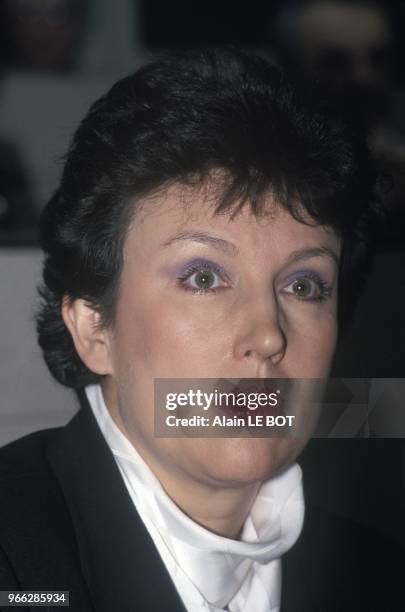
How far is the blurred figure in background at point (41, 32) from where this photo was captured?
2.27 meters

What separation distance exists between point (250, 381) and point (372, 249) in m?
0.27

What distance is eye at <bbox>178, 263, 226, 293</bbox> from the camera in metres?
0.75

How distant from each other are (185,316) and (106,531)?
0.69ft

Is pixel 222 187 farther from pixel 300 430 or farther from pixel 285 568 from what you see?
pixel 285 568

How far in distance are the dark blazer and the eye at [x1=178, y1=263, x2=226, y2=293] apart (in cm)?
19

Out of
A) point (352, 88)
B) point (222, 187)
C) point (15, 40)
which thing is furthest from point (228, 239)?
point (15, 40)

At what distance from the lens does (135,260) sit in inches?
30.7

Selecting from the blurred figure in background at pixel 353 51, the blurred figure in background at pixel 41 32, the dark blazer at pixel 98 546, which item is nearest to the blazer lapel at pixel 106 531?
the dark blazer at pixel 98 546

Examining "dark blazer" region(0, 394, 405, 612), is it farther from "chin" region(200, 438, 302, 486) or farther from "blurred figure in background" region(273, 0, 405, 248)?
"blurred figure in background" region(273, 0, 405, 248)

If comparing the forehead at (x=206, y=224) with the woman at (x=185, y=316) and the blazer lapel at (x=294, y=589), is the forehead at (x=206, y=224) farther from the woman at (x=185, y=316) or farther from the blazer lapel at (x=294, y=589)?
the blazer lapel at (x=294, y=589)

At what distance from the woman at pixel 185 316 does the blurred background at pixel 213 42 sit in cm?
12

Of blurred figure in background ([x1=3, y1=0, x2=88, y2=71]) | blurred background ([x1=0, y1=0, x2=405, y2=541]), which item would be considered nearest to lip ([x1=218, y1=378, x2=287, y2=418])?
blurred background ([x1=0, y1=0, x2=405, y2=541])

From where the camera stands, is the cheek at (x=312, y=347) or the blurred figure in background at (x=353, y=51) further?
the blurred figure in background at (x=353, y=51)

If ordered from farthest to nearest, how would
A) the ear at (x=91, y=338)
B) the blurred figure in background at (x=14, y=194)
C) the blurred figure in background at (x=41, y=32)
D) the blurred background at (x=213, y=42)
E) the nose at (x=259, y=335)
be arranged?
1. the blurred figure in background at (x=41, y=32)
2. the blurred figure in background at (x=14, y=194)
3. the blurred background at (x=213, y=42)
4. the ear at (x=91, y=338)
5. the nose at (x=259, y=335)
